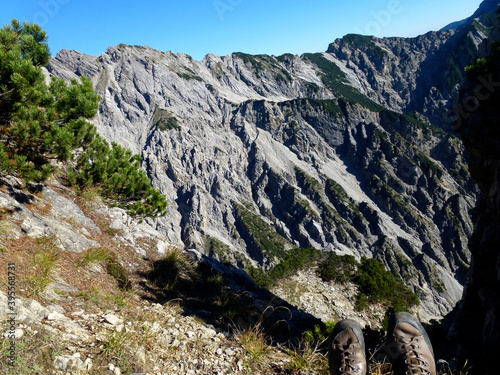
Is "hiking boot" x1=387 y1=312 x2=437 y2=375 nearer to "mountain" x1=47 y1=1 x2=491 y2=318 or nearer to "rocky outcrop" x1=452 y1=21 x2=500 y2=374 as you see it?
"rocky outcrop" x1=452 y1=21 x2=500 y2=374

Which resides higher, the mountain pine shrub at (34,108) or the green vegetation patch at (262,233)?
the mountain pine shrub at (34,108)

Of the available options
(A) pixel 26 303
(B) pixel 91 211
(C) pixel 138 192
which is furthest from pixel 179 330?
(C) pixel 138 192

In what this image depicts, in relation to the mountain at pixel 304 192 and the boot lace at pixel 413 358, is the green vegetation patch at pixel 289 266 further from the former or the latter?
the mountain at pixel 304 192

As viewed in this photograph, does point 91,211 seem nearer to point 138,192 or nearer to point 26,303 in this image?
point 138,192

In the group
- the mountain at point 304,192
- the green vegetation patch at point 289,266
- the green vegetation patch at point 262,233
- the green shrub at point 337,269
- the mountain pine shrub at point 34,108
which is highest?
the mountain at point 304,192

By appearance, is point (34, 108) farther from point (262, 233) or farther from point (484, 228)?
point (262, 233)

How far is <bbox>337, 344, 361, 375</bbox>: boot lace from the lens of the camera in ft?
12.8

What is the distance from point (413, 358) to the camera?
14.1 ft

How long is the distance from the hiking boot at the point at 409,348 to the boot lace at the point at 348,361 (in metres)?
0.77

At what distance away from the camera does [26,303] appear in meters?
4.01

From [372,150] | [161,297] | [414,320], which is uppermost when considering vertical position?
[372,150]

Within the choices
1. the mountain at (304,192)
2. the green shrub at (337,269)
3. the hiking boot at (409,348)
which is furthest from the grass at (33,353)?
the mountain at (304,192)

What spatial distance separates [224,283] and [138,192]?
799 cm

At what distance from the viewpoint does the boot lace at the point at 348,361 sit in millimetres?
3902
